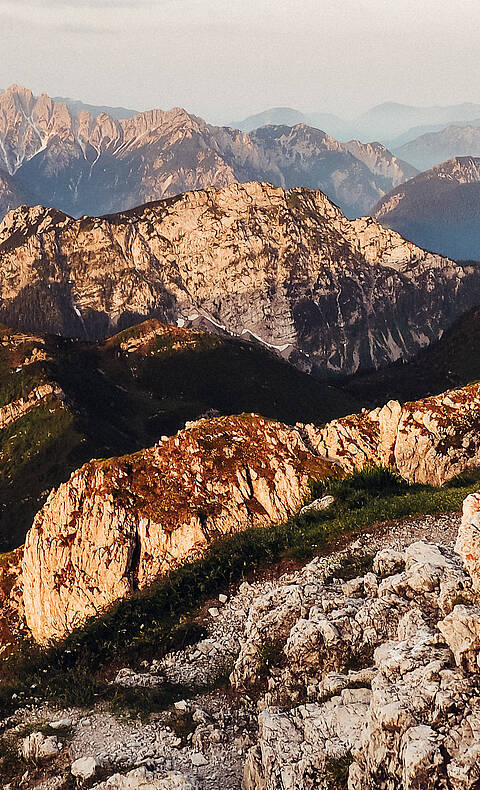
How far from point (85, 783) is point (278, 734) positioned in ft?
16.6

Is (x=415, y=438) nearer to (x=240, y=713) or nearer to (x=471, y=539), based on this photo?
(x=471, y=539)

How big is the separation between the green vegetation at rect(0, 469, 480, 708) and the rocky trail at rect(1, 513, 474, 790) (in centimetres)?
94

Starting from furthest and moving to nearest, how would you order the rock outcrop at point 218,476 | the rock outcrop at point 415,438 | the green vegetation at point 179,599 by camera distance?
the rock outcrop at point 415,438
the rock outcrop at point 218,476
the green vegetation at point 179,599

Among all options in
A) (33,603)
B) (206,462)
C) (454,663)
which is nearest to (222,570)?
(454,663)

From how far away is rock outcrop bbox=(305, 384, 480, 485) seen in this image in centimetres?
4297

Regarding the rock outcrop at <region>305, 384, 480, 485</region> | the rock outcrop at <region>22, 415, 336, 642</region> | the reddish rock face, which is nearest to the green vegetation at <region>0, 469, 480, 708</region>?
the reddish rock face

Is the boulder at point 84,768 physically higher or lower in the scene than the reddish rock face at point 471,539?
lower

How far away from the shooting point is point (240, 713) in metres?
17.7

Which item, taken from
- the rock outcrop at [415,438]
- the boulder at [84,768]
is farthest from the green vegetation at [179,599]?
the rock outcrop at [415,438]

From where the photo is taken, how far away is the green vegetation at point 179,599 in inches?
839

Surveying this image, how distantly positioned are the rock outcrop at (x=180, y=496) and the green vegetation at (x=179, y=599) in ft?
23.2

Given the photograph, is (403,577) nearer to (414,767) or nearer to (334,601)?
(334,601)

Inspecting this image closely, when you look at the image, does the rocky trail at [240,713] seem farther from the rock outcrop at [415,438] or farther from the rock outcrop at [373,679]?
the rock outcrop at [415,438]

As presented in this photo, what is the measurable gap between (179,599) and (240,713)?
8183 mm
